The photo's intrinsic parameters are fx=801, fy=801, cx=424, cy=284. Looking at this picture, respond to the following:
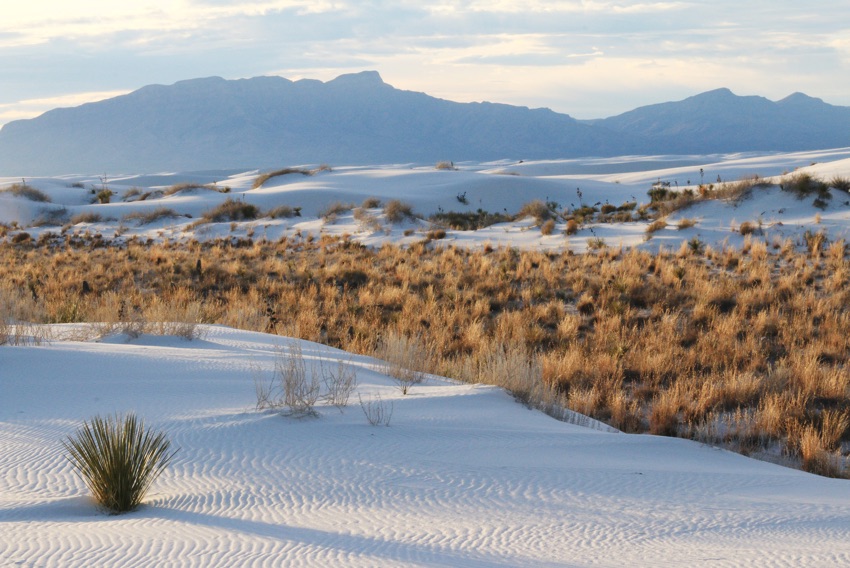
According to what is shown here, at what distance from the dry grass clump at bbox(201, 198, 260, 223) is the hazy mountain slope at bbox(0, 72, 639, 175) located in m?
111

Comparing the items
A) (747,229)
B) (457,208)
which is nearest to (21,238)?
(457,208)

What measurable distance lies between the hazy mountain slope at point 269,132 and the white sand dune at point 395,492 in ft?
442

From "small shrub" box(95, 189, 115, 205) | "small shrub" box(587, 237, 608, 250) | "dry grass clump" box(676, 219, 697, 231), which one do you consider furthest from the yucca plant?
"small shrub" box(95, 189, 115, 205)

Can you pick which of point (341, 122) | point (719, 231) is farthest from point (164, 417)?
point (341, 122)

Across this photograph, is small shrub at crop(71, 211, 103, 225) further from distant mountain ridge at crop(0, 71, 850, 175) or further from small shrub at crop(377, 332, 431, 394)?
distant mountain ridge at crop(0, 71, 850, 175)

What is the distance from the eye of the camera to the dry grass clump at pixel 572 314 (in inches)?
257

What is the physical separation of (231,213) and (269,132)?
130038 mm

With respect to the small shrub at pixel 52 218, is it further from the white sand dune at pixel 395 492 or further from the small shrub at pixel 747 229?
the white sand dune at pixel 395 492

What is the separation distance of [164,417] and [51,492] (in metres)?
1.25

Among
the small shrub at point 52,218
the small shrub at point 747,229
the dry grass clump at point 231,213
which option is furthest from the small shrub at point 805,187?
the small shrub at point 52,218

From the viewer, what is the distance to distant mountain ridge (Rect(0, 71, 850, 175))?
144250 millimetres

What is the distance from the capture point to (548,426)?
211 inches

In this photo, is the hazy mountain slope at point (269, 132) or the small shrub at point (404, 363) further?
the hazy mountain slope at point (269, 132)

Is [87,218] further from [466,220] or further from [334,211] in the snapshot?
[466,220]
